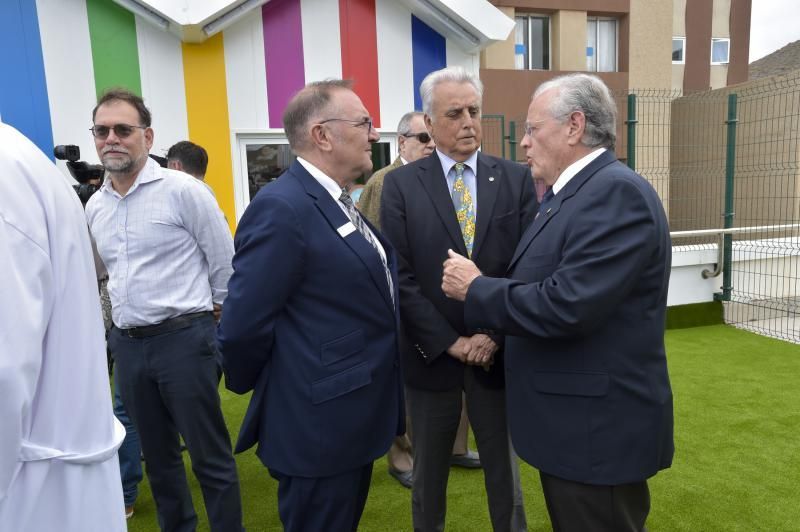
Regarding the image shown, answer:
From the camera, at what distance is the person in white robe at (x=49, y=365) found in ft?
2.97

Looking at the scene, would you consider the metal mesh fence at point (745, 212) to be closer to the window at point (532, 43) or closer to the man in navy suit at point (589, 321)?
the man in navy suit at point (589, 321)

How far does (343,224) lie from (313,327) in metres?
0.31

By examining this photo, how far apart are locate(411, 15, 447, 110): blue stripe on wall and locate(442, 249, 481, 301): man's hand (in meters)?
4.50

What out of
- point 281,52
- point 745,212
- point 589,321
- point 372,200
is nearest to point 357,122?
point 589,321

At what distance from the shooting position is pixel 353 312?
1.67m

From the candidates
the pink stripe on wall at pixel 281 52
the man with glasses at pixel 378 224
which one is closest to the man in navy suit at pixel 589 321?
the man with glasses at pixel 378 224

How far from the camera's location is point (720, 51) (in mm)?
15461

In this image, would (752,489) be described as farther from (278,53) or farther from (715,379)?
(278,53)

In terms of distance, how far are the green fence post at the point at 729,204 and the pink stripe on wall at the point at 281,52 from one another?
4.49 m

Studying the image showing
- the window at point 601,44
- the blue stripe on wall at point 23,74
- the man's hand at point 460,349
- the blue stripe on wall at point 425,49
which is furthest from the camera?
the window at point 601,44

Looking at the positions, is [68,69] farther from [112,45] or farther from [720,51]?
[720,51]

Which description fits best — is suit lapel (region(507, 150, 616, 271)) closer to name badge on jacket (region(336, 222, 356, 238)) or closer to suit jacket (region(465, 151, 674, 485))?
suit jacket (region(465, 151, 674, 485))

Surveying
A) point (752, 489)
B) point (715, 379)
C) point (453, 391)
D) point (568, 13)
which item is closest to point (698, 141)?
point (715, 379)

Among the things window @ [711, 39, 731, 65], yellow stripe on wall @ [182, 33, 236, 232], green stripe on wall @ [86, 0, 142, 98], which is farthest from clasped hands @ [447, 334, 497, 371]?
window @ [711, 39, 731, 65]
